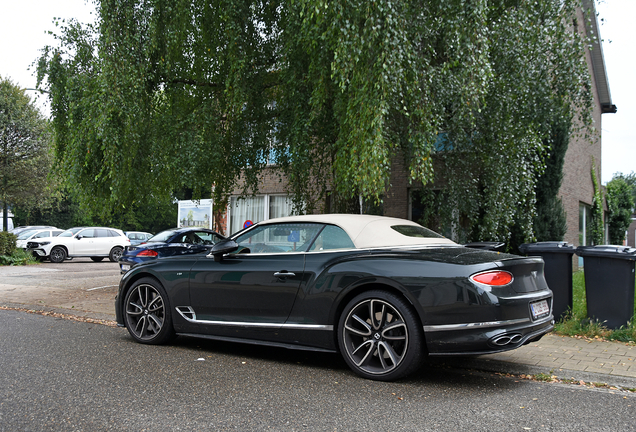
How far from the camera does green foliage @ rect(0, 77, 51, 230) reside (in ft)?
103

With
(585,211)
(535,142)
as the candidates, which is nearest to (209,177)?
(535,142)

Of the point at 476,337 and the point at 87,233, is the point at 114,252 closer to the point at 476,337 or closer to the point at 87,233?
the point at 87,233

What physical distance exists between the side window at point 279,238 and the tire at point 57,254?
19818 millimetres

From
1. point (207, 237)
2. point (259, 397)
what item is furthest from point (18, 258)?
point (259, 397)

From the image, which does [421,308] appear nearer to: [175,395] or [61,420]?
[175,395]

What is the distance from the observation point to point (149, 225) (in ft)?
191

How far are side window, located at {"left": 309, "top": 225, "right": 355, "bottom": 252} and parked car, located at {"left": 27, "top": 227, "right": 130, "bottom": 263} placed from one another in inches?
806

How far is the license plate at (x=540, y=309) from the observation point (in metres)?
4.39

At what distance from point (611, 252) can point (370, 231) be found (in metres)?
3.20

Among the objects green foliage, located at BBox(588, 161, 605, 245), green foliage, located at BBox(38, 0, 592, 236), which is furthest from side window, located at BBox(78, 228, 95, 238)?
green foliage, located at BBox(588, 161, 605, 245)

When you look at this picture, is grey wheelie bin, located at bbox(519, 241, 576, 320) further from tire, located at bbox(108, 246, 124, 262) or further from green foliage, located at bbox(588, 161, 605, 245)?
tire, located at bbox(108, 246, 124, 262)

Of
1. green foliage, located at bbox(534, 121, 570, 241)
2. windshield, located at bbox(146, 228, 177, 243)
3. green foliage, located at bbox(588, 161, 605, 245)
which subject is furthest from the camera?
green foliage, located at bbox(588, 161, 605, 245)

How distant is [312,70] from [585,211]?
50.9ft

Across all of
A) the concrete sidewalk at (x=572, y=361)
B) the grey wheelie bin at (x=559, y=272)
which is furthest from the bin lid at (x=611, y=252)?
the concrete sidewalk at (x=572, y=361)
